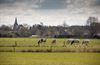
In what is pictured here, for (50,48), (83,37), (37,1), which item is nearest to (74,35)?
(83,37)

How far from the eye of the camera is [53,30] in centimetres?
820

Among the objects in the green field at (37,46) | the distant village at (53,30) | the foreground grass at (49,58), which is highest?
the distant village at (53,30)

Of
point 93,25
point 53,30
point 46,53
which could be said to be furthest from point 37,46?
point 93,25

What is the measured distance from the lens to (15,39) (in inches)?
321

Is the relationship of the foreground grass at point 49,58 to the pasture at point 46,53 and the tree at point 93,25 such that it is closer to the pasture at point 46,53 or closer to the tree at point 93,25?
the pasture at point 46,53

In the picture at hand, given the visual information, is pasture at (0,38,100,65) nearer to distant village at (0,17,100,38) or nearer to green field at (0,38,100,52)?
green field at (0,38,100,52)

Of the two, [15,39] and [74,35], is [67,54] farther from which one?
[15,39]

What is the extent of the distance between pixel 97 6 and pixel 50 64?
6.66ft

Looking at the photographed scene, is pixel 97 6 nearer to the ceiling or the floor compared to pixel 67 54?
nearer to the ceiling

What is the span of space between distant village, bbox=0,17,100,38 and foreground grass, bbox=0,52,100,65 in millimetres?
516

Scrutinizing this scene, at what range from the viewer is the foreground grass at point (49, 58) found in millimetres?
7840

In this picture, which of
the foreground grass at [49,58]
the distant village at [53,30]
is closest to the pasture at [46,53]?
the foreground grass at [49,58]

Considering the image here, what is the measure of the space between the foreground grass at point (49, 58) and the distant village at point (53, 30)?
0.52 meters

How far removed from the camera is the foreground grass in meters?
7.84
